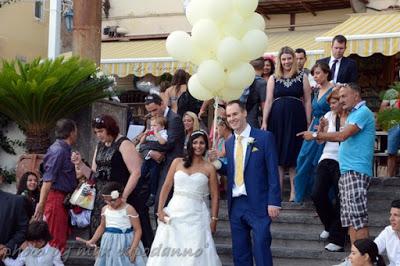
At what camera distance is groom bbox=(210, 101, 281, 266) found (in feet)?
25.8

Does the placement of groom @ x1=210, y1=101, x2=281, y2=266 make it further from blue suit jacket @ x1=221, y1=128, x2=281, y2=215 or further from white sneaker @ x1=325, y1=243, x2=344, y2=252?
white sneaker @ x1=325, y1=243, x2=344, y2=252

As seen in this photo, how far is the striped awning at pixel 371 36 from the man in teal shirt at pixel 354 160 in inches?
271

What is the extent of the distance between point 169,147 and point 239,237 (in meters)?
1.85

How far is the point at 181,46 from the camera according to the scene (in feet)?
28.5

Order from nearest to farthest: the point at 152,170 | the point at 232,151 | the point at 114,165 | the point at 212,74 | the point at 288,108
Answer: the point at 232,151
the point at 212,74
the point at 114,165
the point at 152,170
the point at 288,108

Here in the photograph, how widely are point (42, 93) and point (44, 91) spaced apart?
1.5 inches

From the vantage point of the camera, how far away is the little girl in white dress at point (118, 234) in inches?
323

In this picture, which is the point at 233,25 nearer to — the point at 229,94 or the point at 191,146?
the point at 229,94

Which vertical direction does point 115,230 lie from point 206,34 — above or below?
below

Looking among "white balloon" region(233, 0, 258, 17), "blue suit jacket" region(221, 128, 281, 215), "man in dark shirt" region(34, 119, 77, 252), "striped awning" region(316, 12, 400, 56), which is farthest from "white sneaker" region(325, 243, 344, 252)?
"striped awning" region(316, 12, 400, 56)

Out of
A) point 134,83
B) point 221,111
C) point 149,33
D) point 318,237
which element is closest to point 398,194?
point 318,237

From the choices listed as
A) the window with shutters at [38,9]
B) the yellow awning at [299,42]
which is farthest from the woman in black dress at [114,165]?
the window with shutters at [38,9]

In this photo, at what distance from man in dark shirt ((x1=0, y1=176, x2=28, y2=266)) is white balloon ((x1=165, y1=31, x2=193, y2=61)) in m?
2.33

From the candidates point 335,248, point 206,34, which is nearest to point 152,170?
point 206,34
